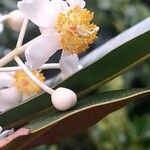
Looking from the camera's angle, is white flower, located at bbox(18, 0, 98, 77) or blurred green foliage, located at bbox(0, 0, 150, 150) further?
blurred green foliage, located at bbox(0, 0, 150, 150)

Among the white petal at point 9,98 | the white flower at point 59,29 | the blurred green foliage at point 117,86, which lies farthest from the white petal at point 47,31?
the blurred green foliage at point 117,86

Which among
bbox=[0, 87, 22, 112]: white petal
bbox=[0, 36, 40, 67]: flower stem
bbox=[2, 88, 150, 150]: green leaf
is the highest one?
bbox=[0, 87, 22, 112]: white petal

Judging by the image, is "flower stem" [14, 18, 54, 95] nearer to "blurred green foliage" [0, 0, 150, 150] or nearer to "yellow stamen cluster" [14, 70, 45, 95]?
"yellow stamen cluster" [14, 70, 45, 95]

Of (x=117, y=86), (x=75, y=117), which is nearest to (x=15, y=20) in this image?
(x=75, y=117)

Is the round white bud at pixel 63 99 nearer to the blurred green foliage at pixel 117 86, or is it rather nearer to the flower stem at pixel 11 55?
the flower stem at pixel 11 55

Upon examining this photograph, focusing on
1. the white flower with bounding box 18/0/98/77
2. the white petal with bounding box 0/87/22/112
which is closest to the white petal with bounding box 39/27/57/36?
the white flower with bounding box 18/0/98/77

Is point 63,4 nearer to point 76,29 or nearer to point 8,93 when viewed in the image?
point 76,29
